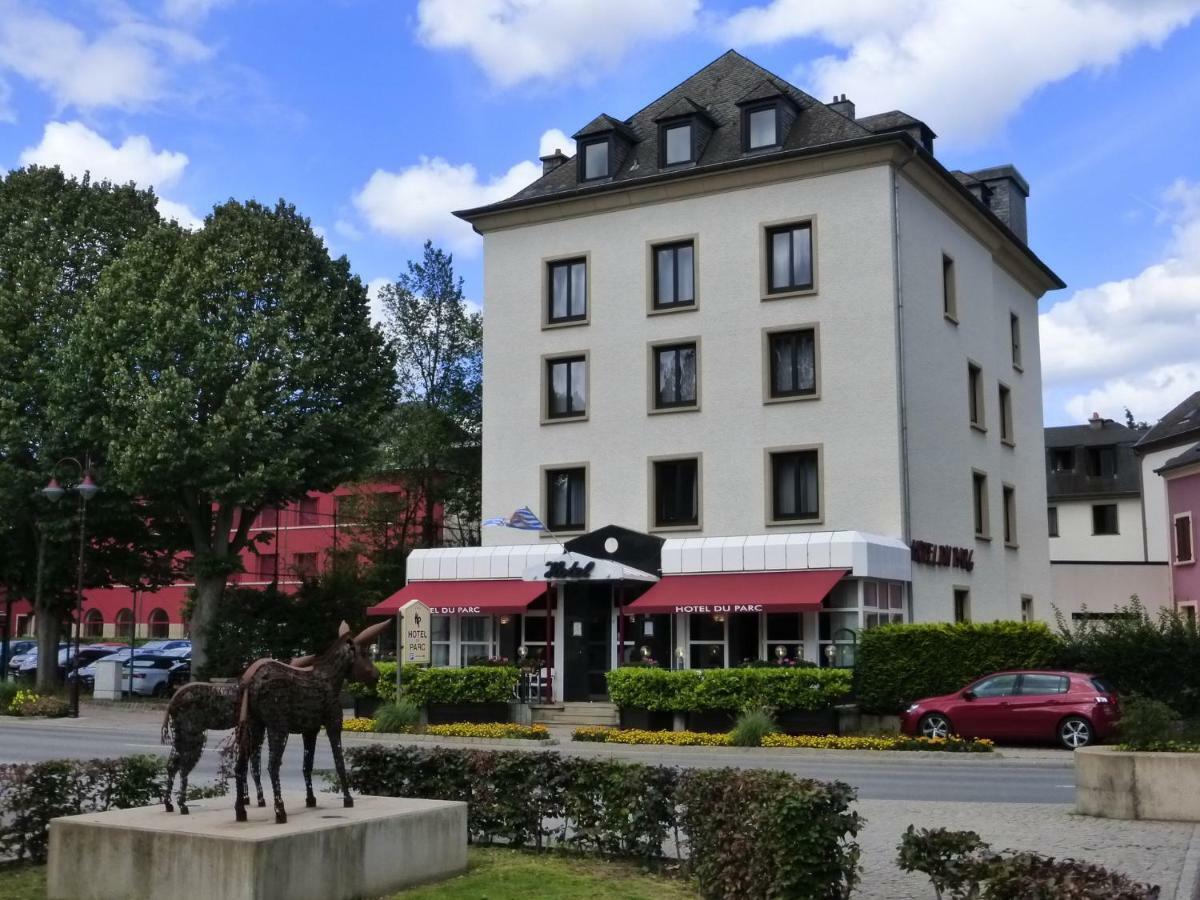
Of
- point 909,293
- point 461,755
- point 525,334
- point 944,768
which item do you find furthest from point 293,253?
point 461,755

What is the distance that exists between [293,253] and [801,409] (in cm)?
1709

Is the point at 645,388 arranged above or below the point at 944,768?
above

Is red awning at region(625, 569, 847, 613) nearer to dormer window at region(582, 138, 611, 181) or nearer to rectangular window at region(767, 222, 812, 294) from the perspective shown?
rectangular window at region(767, 222, 812, 294)

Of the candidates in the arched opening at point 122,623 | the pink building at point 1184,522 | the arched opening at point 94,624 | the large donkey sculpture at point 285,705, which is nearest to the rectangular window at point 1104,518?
the pink building at point 1184,522

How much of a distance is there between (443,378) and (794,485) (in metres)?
23.1

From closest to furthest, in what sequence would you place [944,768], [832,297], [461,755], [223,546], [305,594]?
[461,755] < [944,768] < [832,297] < [223,546] < [305,594]

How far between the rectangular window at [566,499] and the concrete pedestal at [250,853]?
26.9 m

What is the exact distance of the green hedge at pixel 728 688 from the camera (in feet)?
92.4

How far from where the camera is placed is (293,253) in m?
41.8

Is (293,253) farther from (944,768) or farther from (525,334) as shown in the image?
(944,768)

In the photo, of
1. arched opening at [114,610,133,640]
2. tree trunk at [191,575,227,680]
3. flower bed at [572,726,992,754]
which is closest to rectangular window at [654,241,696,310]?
flower bed at [572,726,992,754]

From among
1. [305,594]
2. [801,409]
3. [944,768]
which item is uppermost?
[801,409]

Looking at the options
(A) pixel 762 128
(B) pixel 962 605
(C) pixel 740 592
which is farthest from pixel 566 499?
(A) pixel 762 128

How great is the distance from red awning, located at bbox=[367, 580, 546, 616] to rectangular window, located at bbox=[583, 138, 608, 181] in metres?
11.9
